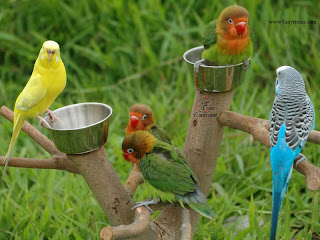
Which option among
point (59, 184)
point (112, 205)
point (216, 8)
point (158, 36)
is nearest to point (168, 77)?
point (158, 36)

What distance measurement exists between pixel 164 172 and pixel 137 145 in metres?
0.14

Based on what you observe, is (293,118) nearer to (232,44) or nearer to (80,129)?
(232,44)

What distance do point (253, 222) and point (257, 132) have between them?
2.10 feet

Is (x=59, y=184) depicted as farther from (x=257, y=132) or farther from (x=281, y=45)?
(x=281, y=45)

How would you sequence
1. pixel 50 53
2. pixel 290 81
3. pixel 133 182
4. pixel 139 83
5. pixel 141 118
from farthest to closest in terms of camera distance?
pixel 139 83, pixel 141 118, pixel 133 182, pixel 290 81, pixel 50 53

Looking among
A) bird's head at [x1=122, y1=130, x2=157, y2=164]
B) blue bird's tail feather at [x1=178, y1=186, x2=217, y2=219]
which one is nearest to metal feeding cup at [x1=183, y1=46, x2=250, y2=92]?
bird's head at [x1=122, y1=130, x2=157, y2=164]

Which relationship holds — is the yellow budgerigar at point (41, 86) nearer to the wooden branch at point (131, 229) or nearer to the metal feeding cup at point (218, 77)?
the wooden branch at point (131, 229)

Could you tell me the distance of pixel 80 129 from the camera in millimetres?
1444

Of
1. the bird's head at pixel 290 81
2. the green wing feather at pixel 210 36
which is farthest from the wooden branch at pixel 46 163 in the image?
the bird's head at pixel 290 81

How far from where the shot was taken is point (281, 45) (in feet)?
10.9

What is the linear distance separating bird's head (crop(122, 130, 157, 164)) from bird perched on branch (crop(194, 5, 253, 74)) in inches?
11.9

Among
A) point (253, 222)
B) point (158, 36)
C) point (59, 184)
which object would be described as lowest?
point (59, 184)

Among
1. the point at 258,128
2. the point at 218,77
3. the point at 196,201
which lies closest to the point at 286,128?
the point at 258,128

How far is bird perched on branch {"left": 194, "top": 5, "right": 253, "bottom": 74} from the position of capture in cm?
168
